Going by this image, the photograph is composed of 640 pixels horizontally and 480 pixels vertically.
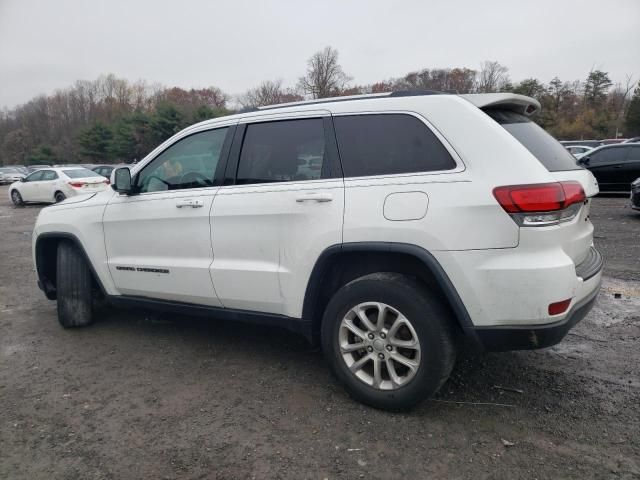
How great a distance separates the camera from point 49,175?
17531 mm

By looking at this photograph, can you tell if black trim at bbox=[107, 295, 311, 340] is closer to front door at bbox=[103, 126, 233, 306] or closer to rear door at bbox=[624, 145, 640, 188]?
front door at bbox=[103, 126, 233, 306]

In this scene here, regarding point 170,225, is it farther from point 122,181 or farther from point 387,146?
point 387,146

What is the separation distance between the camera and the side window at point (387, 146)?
278 cm

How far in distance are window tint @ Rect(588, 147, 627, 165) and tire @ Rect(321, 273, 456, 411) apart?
1287cm

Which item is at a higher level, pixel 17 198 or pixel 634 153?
pixel 634 153

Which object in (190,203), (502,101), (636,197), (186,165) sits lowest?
(636,197)

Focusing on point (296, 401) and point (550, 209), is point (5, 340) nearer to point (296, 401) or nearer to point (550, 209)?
point (296, 401)

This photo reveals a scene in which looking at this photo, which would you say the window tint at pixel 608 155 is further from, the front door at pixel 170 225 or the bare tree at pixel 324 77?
the bare tree at pixel 324 77

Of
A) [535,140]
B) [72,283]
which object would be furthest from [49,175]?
[535,140]

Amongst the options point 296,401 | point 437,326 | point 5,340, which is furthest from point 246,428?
point 5,340

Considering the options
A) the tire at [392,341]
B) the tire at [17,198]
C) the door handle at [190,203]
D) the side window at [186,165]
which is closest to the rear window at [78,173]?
the tire at [17,198]

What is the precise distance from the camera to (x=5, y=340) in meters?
4.34

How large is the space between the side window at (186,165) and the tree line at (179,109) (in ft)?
94.4

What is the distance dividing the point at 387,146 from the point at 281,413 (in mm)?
1774
